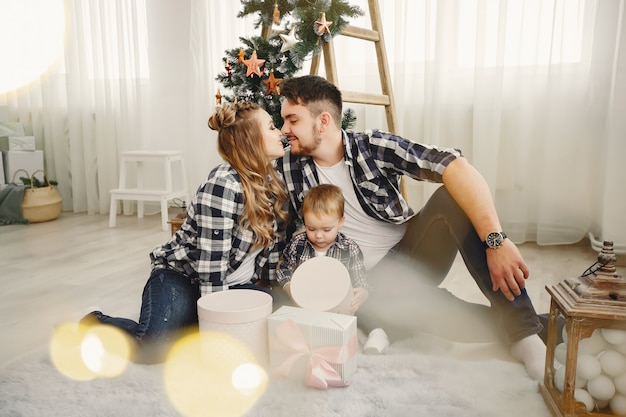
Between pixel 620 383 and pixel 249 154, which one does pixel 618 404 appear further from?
pixel 249 154

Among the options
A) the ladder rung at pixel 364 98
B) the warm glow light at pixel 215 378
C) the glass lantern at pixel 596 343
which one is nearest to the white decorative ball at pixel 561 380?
the glass lantern at pixel 596 343

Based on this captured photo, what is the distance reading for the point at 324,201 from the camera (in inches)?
54.2

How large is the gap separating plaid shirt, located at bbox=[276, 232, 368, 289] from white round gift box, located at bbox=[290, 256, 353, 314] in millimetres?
182

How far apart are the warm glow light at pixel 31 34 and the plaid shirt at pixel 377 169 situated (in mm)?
2653

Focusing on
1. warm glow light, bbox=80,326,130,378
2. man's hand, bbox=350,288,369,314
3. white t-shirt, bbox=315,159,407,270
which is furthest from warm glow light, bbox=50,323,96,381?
white t-shirt, bbox=315,159,407,270

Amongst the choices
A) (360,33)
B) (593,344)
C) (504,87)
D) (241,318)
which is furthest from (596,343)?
(504,87)

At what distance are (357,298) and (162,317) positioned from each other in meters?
0.49

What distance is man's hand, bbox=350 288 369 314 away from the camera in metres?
1.34

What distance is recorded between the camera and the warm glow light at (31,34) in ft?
11.1

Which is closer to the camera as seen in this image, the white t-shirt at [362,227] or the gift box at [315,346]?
the gift box at [315,346]

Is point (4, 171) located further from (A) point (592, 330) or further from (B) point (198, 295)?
(A) point (592, 330)

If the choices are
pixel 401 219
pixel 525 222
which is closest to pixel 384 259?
pixel 401 219

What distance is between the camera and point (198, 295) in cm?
140

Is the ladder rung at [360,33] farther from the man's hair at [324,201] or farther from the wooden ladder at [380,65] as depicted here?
the man's hair at [324,201]
